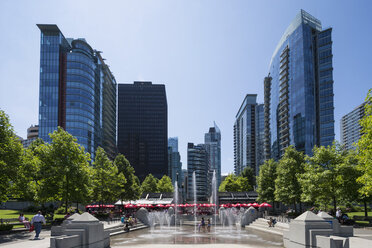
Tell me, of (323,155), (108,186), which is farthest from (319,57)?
(108,186)

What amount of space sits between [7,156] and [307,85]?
8695cm

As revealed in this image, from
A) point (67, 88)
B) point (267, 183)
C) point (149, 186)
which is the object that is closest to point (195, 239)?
point (267, 183)

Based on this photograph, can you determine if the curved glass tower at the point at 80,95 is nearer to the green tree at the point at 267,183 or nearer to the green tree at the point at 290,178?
the green tree at the point at 267,183

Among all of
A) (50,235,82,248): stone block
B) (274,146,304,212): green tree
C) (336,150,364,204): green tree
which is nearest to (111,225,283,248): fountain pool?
(50,235,82,248): stone block

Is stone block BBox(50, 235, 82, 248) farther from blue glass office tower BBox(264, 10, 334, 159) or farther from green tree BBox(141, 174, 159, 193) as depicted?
green tree BBox(141, 174, 159, 193)

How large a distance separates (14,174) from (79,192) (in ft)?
37.6

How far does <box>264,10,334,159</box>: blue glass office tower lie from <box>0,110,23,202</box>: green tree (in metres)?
80.5

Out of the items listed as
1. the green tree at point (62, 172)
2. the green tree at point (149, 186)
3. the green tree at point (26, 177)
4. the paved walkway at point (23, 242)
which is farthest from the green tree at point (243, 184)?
the paved walkway at point (23, 242)

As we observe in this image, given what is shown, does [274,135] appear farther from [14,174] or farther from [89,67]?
[14,174]

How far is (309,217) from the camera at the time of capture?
55.9ft

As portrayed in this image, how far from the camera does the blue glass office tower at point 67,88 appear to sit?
11056 cm

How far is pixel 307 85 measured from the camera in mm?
95000

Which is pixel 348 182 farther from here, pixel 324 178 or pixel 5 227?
pixel 5 227

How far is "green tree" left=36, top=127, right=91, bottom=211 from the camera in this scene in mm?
36875
